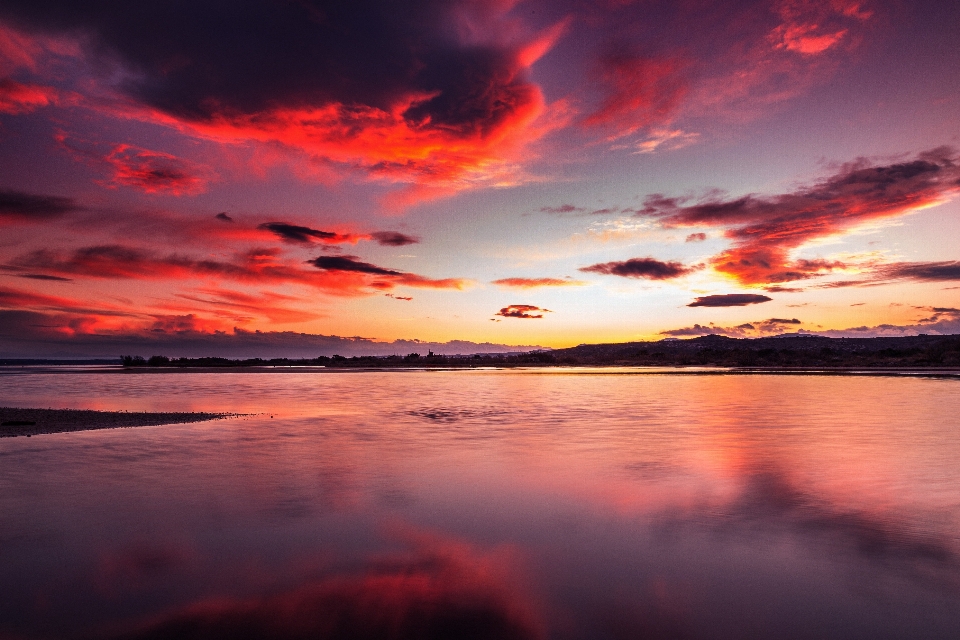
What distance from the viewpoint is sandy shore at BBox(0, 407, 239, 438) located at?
20609mm

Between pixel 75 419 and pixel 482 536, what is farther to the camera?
pixel 75 419

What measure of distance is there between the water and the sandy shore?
2.38 m

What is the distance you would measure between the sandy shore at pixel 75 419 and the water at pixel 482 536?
2378 mm

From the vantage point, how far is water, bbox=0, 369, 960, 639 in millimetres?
6113

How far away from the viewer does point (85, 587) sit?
22.8 feet

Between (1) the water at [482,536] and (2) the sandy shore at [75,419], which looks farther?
(2) the sandy shore at [75,419]

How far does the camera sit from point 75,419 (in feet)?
76.6

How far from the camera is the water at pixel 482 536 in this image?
611cm

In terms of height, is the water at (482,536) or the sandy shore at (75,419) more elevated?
the sandy shore at (75,419)

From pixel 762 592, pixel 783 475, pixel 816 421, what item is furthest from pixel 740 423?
pixel 762 592

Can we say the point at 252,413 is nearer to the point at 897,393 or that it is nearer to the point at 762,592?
the point at 762,592

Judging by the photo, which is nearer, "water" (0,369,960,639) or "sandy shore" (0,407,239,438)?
"water" (0,369,960,639)

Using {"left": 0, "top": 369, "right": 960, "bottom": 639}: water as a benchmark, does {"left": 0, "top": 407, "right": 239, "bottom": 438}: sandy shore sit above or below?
above

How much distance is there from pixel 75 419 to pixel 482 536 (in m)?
22.4
